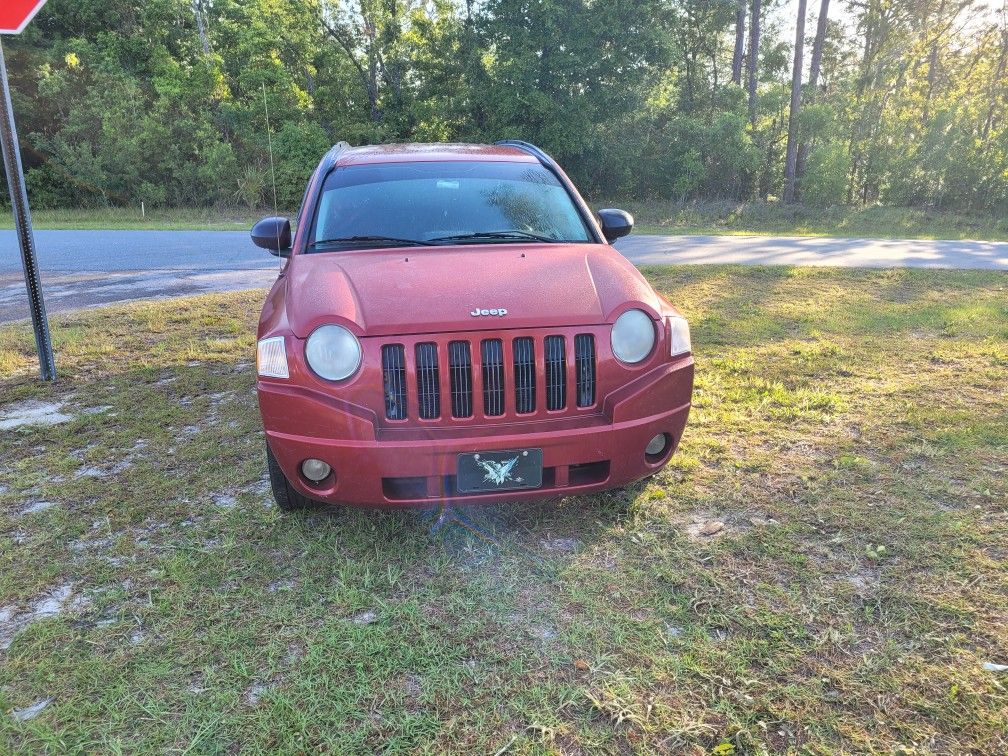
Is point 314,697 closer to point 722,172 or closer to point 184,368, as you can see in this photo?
point 184,368

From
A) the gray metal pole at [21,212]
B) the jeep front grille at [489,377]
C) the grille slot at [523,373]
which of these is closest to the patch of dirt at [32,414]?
the gray metal pole at [21,212]

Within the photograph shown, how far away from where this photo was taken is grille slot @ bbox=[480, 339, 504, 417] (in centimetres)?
269

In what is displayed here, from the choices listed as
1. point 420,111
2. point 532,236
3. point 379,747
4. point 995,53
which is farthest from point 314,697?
point 995,53

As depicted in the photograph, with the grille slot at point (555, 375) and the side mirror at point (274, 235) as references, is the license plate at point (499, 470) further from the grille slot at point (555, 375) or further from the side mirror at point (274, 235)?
the side mirror at point (274, 235)

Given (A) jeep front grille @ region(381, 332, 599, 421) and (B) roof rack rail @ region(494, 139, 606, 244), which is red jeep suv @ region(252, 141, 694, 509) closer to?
(A) jeep front grille @ region(381, 332, 599, 421)

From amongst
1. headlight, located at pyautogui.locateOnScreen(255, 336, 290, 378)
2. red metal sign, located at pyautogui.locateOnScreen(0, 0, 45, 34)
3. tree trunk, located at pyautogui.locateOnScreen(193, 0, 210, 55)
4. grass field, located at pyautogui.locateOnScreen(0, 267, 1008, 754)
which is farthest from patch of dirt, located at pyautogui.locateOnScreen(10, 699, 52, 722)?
tree trunk, located at pyautogui.locateOnScreen(193, 0, 210, 55)

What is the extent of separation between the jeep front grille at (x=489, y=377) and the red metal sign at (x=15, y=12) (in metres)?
4.02

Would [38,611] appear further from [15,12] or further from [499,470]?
[15,12]

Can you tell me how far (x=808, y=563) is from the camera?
111 inches

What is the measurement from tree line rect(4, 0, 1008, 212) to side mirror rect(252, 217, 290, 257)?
20.7 meters

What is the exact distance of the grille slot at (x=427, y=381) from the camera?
8.72ft

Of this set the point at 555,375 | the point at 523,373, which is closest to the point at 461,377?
the point at 523,373

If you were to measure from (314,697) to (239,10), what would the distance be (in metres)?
30.3

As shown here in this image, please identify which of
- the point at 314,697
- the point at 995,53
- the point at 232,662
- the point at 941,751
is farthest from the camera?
the point at 995,53
